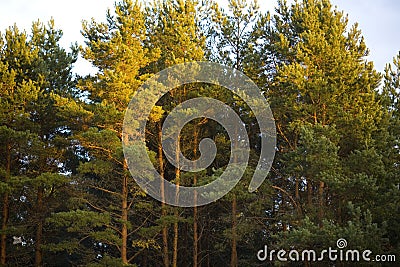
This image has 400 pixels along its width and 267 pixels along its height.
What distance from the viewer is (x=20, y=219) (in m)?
18.5

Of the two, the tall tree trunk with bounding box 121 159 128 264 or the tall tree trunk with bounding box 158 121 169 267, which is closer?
the tall tree trunk with bounding box 121 159 128 264

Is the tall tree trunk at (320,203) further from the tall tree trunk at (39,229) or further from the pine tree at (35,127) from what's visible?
the tall tree trunk at (39,229)

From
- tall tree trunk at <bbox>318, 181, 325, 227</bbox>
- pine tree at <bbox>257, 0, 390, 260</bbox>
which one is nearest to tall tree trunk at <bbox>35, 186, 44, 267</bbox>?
pine tree at <bbox>257, 0, 390, 260</bbox>

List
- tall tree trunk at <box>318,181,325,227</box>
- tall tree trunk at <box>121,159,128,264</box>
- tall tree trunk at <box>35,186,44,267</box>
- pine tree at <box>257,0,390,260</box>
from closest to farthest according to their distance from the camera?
1. pine tree at <box>257,0,390,260</box>
2. tall tree trunk at <box>318,181,325,227</box>
3. tall tree trunk at <box>121,159,128,264</box>
4. tall tree trunk at <box>35,186,44,267</box>

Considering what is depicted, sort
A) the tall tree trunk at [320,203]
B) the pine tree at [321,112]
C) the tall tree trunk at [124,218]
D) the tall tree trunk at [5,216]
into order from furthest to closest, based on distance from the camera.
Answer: the tall tree trunk at [5,216], the tall tree trunk at [124,218], the tall tree trunk at [320,203], the pine tree at [321,112]

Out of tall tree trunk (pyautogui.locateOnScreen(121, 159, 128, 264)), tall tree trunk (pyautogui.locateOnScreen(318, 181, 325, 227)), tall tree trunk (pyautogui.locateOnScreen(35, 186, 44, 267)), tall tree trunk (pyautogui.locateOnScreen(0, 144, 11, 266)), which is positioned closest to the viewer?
tall tree trunk (pyautogui.locateOnScreen(318, 181, 325, 227))

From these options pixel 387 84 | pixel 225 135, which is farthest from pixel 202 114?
pixel 387 84

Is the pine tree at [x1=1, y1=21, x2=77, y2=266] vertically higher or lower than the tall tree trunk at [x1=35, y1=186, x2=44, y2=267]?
higher

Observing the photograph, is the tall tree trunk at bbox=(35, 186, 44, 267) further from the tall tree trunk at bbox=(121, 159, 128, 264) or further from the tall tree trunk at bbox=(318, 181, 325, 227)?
the tall tree trunk at bbox=(318, 181, 325, 227)

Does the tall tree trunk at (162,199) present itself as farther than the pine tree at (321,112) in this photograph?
Yes

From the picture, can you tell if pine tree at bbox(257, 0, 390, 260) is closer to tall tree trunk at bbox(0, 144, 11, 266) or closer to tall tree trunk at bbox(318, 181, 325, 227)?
tall tree trunk at bbox(318, 181, 325, 227)

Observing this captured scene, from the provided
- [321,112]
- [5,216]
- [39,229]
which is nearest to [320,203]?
[321,112]

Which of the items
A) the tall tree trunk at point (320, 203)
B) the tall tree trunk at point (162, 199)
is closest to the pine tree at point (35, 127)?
the tall tree trunk at point (162, 199)

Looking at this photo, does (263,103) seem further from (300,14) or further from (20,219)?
(20,219)
